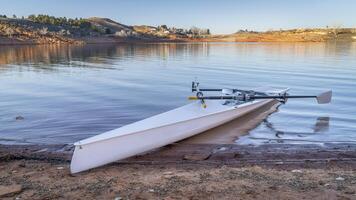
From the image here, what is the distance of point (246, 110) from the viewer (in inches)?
538

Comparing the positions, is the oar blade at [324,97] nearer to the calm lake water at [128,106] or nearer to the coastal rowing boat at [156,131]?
the calm lake water at [128,106]

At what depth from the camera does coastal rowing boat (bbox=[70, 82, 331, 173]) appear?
7594mm

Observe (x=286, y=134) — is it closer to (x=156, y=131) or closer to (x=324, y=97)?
(x=324, y=97)

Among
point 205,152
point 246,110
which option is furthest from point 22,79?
point 205,152

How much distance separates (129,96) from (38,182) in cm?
1240

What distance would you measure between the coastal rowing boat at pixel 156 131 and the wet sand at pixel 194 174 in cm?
28

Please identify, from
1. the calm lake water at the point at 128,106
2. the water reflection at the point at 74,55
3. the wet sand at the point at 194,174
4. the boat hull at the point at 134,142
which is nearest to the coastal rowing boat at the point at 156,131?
the boat hull at the point at 134,142

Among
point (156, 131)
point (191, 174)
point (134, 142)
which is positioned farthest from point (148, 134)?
point (191, 174)

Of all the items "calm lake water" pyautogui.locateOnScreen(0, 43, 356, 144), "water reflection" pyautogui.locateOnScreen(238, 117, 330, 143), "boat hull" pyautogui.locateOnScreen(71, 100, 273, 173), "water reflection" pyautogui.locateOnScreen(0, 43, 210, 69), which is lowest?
"water reflection" pyautogui.locateOnScreen(238, 117, 330, 143)

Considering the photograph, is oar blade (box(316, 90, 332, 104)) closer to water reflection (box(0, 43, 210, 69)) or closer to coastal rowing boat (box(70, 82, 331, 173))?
coastal rowing boat (box(70, 82, 331, 173))

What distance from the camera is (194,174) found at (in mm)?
7285

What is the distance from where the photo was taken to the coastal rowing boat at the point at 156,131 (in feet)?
24.9

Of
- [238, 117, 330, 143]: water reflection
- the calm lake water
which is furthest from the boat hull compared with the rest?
[238, 117, 330, 143]: water reflection

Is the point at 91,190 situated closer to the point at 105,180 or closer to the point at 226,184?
the point at 105,180
